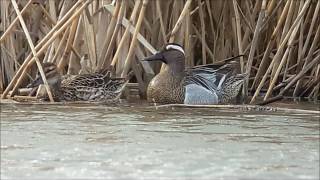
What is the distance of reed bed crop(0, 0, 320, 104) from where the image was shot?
5.98 m

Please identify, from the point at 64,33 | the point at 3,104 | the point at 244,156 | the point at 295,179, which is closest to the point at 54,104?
the point at 3,104

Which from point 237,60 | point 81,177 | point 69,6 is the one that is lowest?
point 81,177

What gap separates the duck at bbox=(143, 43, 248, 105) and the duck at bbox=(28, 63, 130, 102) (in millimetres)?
296

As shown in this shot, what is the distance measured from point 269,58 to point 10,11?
7.38 feet

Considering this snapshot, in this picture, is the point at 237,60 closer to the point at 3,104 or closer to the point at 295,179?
the point at 3,104

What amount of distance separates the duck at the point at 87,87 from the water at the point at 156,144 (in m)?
1.07

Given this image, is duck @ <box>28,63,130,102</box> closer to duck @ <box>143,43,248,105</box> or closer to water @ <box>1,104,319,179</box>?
duck @ <box>143,43,248,105</box>

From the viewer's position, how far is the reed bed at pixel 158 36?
19.6ft

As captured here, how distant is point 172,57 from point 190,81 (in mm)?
307

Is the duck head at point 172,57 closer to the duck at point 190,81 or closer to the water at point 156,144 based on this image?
the duck at point 190,81

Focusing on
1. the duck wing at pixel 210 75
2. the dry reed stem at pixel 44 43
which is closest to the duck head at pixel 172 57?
the duck wing at pixel 210 75

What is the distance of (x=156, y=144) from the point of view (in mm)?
3482

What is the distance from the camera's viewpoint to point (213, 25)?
23.3 ft

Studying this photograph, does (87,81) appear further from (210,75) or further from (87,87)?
(210,75)
